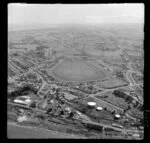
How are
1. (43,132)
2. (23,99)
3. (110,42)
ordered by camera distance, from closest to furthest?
(43,132), (23,99), (110,42)

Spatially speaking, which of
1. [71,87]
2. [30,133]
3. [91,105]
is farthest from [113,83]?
[30,133]

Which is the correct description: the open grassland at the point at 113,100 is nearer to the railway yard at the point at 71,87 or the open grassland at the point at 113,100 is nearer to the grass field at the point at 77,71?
the railway yard at the point at 71,87

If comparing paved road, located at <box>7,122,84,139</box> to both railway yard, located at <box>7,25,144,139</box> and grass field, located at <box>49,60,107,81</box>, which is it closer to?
railway yard, located at <box>7,25,144,139</box>

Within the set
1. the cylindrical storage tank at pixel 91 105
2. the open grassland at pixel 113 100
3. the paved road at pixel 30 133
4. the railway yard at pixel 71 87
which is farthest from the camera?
the open grassland at pixel 113 100

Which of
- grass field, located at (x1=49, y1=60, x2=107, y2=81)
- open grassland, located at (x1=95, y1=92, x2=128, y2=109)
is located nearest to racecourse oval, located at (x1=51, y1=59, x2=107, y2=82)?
grass field, located at (x1=49, y1=60, x2=107, y2=81)

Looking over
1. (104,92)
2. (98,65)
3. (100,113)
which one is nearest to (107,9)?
(98,65)

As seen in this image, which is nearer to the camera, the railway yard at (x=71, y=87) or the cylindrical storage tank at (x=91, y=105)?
the railway yard at (x=71, y=87)

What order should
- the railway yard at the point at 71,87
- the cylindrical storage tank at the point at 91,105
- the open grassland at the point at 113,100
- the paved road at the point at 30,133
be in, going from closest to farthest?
the paved road at the point at 30,133, the railway yard at the point at 71,87, the cylindrical storage tank at the point at 91,105, the open grassland at the point at 113,100

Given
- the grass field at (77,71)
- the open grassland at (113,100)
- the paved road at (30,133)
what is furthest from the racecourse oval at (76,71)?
the paved road at (30,133)

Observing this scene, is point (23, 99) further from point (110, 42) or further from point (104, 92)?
point (110, 42)
